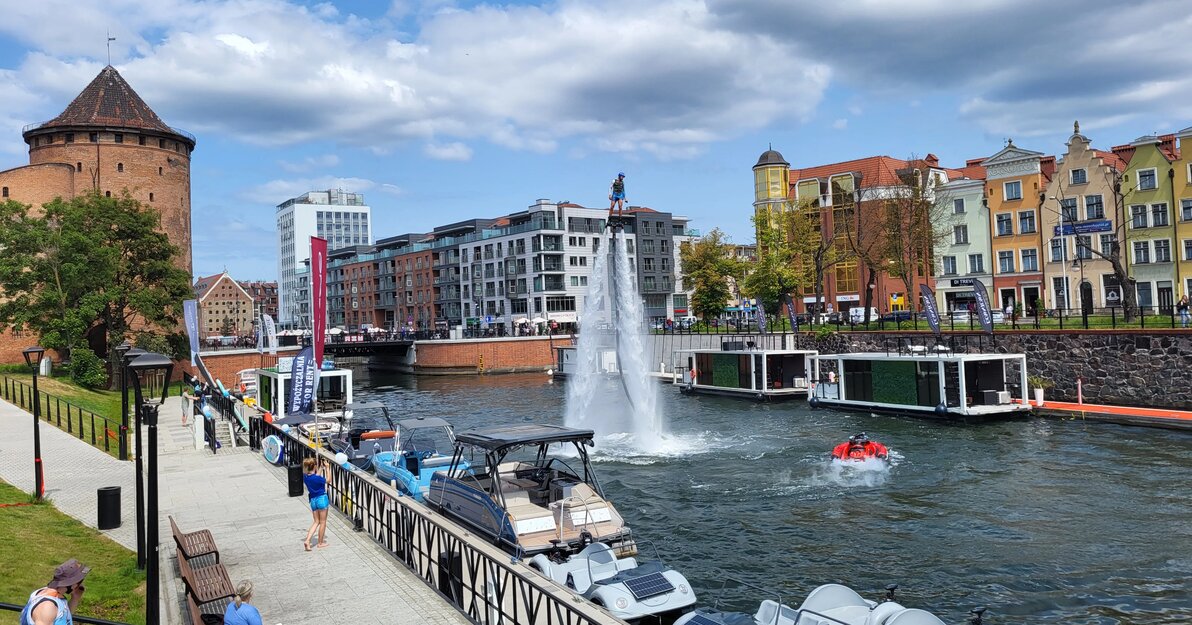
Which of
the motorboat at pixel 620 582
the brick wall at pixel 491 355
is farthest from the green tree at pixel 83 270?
the motorboat at pixel 620 582

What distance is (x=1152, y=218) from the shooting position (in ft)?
184

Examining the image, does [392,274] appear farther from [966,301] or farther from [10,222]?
[966,301]

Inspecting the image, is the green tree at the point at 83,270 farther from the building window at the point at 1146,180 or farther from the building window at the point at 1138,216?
the building window at the point at 1146,180

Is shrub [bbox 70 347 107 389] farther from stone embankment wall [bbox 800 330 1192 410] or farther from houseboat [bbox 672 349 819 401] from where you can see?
stone embankment wall [bbox 800 330 1192 410]

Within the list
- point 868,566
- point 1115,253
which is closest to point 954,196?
point 1115,253

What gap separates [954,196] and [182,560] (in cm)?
7000

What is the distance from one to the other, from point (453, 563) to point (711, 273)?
238 ft

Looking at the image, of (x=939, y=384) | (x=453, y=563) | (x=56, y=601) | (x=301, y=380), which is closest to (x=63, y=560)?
(x=453, y=563)

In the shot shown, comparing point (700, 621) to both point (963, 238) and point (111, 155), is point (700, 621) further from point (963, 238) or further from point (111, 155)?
point (111, 155)

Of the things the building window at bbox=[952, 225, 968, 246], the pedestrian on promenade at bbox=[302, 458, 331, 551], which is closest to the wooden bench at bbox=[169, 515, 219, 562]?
the pedestrian on promenade at bbox=[302, 458, 331, 551]

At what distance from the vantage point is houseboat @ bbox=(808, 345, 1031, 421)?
37062 mm

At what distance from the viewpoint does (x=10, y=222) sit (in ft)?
179

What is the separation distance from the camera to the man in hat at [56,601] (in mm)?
7074

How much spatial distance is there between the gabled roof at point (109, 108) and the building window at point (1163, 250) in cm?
8084
